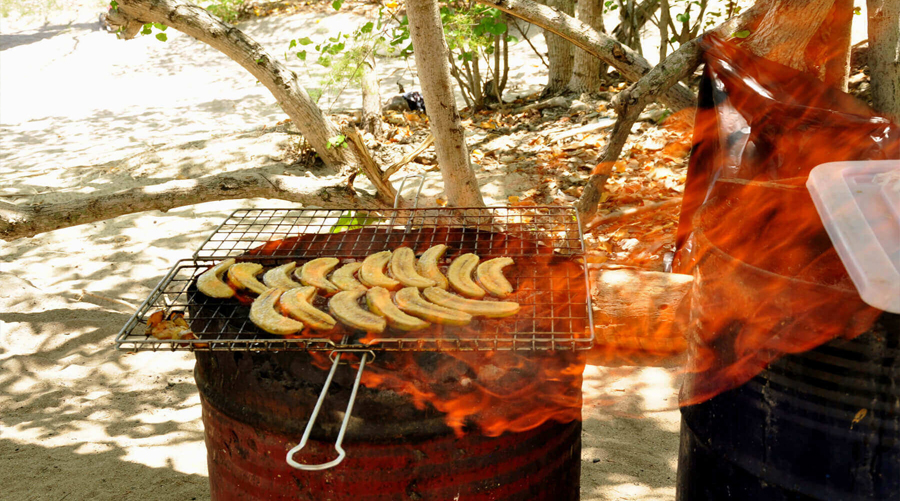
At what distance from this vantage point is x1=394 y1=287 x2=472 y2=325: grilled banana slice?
2.30 m

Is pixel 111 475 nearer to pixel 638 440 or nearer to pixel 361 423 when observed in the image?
pixel 361 423

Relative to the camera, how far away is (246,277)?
8.94 ft

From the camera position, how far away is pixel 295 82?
553 centimetres

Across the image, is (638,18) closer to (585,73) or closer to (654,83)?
(585,73)

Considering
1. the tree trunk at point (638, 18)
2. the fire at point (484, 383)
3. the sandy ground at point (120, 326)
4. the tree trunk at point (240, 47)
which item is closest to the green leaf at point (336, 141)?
the tree trunk at point (240, 47)

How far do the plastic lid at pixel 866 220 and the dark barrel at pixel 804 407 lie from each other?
115 millimetres

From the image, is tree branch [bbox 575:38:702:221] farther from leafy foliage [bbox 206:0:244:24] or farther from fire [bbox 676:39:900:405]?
leafy foliage [bbox 206:0:244:24]

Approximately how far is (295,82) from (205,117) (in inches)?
267

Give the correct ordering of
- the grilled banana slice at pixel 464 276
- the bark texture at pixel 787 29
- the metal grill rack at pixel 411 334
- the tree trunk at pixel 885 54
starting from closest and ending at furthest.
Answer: the metal grill rack at pixel 411 334
the grilled banana slice at pixel 464 276
the bark texture at pixel 787 29
the tree trunk at pixel 885 54

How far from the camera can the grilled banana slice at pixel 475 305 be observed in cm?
238

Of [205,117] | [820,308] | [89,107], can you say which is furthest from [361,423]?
[89,107]

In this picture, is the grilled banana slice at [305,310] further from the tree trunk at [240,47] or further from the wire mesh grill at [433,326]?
the tree trunk at [240,47]

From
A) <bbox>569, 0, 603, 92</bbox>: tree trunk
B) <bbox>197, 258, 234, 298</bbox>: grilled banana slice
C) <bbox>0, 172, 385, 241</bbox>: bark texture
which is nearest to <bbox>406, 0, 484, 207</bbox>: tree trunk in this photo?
<bbox>0, 172, 385, 241</bbox>: bark texture

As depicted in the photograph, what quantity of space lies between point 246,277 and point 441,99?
2324 millimetres
